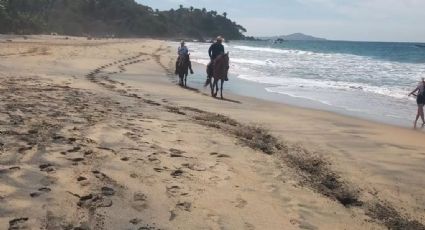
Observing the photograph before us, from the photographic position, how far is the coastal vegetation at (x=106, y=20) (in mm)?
62594

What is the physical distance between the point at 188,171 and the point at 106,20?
113358 millimetres

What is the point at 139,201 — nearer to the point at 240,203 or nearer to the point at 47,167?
the point at 240,203

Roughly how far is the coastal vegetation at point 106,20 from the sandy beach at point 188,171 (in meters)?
52.3

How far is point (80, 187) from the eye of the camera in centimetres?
434

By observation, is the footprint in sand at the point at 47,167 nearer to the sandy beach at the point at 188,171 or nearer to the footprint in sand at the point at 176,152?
the sandy beach at the point at 188,171

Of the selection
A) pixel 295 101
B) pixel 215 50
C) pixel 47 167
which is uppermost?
pixel 215 50

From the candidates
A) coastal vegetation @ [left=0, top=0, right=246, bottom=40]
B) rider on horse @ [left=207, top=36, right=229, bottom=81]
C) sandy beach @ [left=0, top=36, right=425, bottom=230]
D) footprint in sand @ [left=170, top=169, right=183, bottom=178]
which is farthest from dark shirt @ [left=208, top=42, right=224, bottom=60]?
coastal vegetation @ [left=0, top=0, right=246, bottom=40]

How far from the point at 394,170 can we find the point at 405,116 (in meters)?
7.17

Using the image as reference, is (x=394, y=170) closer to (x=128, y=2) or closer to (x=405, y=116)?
(x=405, y=116)

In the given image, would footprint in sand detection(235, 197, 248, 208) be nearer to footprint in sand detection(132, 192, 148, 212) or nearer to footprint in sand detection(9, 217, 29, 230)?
footprint in sand detection(132, 192, 148, 212)

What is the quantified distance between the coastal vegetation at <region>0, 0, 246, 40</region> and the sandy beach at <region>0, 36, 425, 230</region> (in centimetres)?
5233

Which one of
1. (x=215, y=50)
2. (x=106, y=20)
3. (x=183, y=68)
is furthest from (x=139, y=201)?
(x=106, y=20)

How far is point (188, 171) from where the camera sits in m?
5.22

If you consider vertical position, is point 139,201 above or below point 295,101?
above
